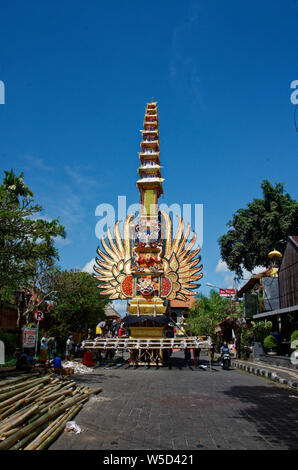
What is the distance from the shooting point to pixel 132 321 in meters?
22.7

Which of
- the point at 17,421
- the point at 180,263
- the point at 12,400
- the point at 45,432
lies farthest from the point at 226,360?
the point at 17,421

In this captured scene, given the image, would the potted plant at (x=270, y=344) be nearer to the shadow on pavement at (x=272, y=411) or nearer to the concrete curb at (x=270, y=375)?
the concrete curb at (x=270, y=375)

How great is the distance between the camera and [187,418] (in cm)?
802

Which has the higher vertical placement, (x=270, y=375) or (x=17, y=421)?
(x=17, y=421)

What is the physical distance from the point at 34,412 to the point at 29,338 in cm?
936

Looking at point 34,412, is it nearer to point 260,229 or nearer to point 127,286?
point 127,286

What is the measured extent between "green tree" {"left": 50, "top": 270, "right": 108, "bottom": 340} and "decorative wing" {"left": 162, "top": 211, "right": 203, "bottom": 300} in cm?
844

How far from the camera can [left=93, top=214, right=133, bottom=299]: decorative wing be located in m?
25.2

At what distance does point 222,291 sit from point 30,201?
A: 2546cm

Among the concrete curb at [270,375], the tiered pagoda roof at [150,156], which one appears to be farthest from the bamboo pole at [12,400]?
the tiered pagoda roof at [150,156]

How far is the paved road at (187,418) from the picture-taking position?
6.14 m

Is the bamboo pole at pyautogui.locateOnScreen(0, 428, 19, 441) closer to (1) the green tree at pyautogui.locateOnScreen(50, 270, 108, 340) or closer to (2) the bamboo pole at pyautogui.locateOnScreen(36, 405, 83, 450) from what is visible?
(2) the bamboo pole at pyautogui.locateOnScreen(36, 405, 83, 450)

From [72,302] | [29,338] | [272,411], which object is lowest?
[272,411]
